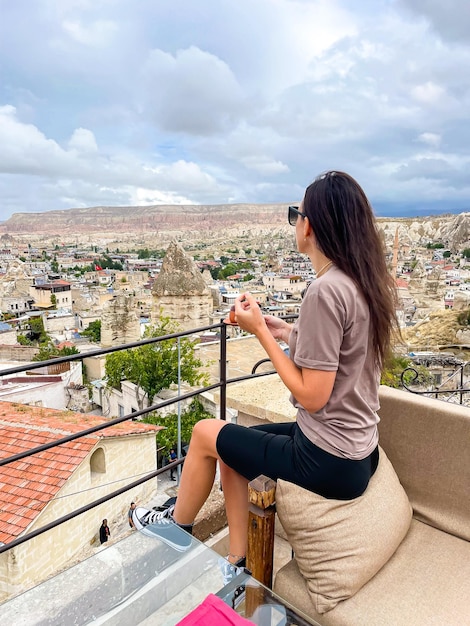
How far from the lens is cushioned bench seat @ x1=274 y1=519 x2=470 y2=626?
123cm

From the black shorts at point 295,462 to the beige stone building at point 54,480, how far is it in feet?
9.04

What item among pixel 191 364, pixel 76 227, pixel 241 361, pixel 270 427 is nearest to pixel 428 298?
pixel 191 364

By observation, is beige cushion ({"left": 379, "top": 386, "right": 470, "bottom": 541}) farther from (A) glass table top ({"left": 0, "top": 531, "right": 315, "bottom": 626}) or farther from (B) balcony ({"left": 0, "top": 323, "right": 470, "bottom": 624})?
(A) glass table top ({"left": 0, "top": 531, "right": 315, "bottom": 626})

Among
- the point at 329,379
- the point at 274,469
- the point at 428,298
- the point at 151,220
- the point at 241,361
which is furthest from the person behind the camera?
the point at 151,220

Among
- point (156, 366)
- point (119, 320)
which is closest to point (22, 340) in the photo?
point (119, 320)

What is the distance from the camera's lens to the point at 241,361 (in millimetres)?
7191

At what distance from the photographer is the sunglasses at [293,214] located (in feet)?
4.64

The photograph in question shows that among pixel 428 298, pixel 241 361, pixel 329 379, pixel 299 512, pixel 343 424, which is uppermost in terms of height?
pixel 329 379

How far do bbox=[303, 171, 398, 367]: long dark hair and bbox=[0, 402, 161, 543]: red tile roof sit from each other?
12.9ft

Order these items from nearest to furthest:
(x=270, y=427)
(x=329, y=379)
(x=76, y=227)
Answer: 1. (x=329, y=379)
2. (x=270, y=427)
3. (x=76, y=227)

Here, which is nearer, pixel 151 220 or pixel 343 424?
pixel 343 424

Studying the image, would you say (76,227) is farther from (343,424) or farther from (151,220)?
(343,424)

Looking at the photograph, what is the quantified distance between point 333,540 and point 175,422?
12.2m

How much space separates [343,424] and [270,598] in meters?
0.52
